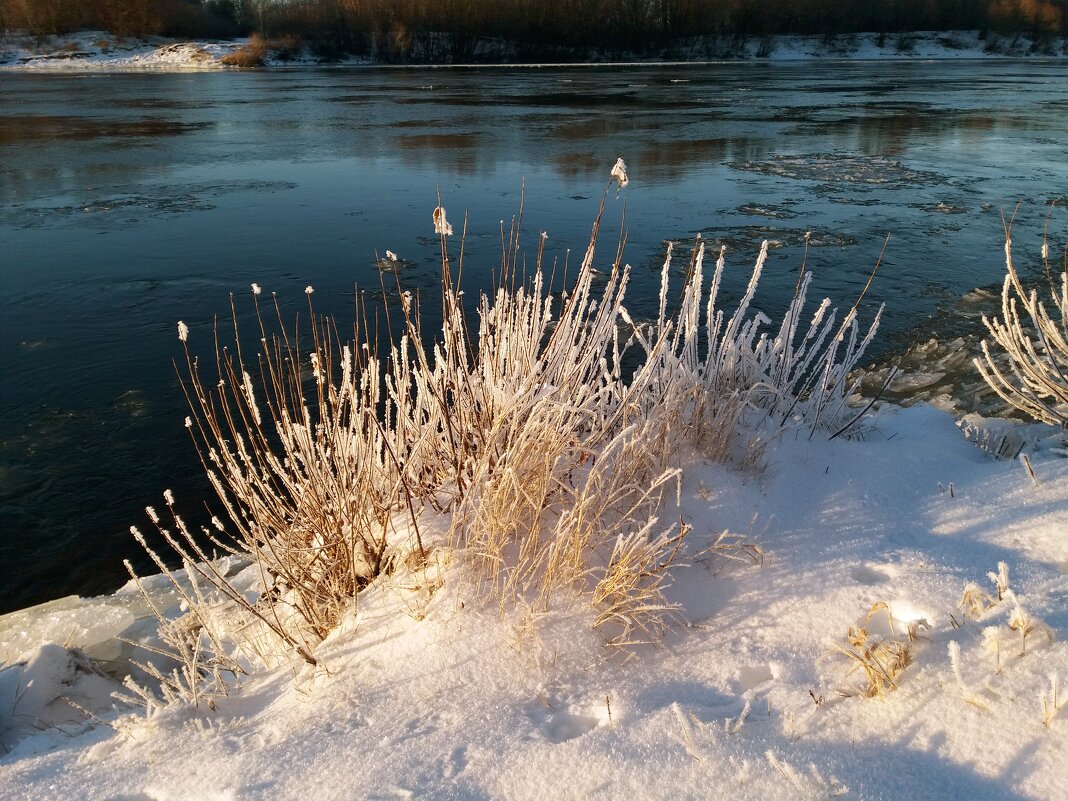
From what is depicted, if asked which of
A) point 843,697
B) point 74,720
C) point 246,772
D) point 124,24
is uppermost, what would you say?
point 124,24

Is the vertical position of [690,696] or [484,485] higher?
[484,485]

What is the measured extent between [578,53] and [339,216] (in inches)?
1970

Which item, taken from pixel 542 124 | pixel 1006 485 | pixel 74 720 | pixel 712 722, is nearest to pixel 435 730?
pixel 712 722

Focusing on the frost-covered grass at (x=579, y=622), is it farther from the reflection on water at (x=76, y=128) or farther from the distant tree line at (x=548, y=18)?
the distant tree line at (x=548, y=18)

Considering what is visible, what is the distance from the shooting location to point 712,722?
6.49 feet

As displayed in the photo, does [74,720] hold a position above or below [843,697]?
below

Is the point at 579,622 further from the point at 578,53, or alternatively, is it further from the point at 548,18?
the point at 548,18

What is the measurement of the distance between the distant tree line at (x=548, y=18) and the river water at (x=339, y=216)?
3823 centimetres

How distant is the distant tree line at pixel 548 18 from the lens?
55094 mm

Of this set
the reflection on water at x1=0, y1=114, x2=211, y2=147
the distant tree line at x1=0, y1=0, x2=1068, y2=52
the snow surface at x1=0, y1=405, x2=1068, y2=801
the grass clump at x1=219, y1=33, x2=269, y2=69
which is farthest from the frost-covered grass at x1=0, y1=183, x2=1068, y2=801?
the distant tree line at x1=0, y1=0, x2=1068, y2=52

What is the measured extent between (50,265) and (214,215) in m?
2.47

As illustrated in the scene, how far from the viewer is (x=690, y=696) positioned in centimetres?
212

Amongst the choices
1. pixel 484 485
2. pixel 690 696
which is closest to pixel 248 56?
pixel 484 485

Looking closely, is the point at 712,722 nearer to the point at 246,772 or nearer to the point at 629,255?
the point at 246,772
